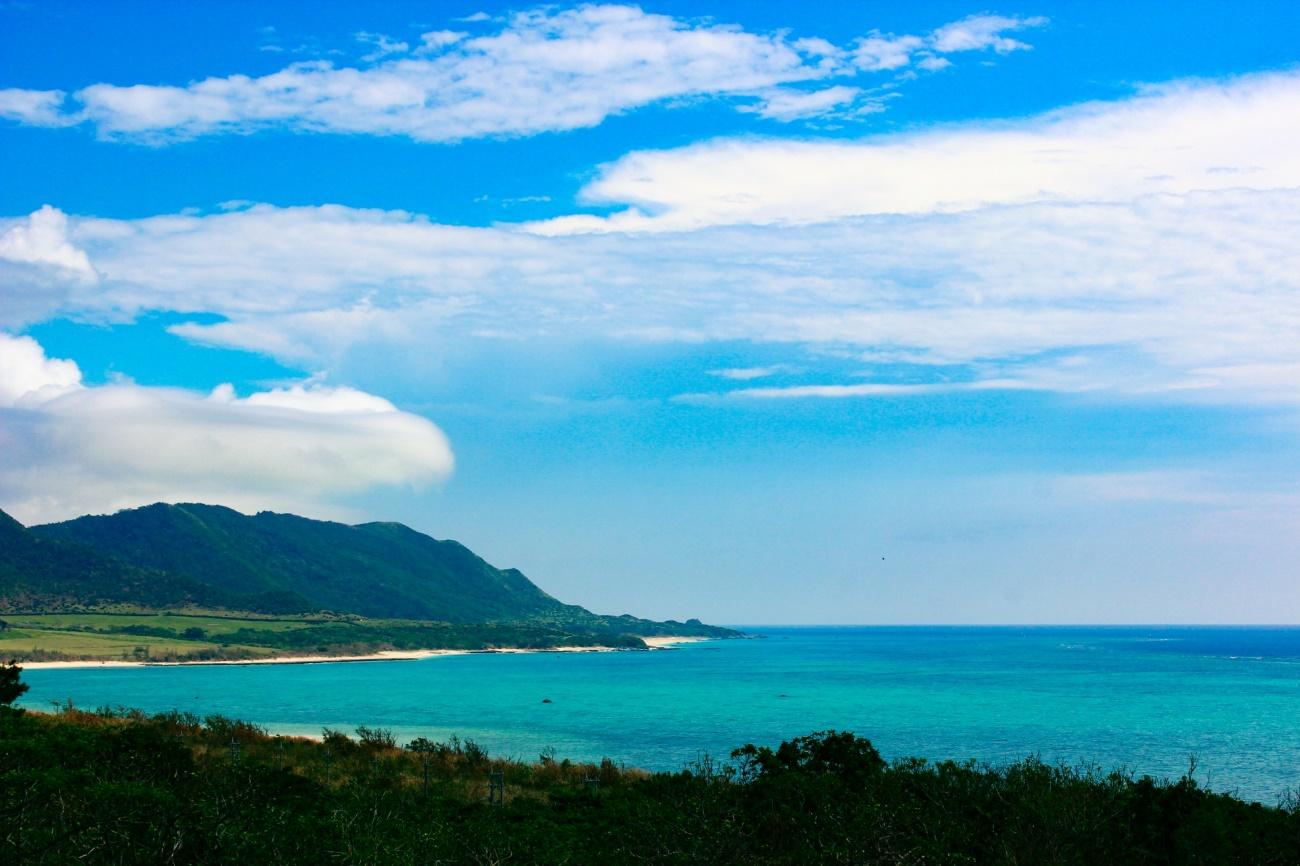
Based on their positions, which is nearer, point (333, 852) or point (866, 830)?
point (333, 852)

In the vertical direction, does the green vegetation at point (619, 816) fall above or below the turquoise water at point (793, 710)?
above

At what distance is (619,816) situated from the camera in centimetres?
3591

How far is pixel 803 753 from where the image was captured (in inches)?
1667

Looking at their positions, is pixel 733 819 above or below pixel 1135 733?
above

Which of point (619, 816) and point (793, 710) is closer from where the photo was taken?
point (619, 816)

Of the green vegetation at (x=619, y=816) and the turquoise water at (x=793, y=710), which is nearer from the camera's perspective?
the green vegetation at (x=619, y=816)

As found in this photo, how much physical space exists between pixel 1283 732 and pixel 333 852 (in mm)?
99184

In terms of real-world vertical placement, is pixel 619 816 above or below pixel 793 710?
above

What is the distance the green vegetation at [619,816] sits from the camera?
26.3m

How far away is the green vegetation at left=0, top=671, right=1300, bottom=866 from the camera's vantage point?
86.2 ft

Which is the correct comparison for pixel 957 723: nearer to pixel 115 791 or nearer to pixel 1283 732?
pixel 1283 732

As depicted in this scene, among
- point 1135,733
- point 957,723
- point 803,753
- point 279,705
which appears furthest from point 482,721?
point 803,753

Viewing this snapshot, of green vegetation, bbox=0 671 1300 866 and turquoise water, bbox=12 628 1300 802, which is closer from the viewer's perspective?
green vegetation, bbox=0 671 1300 866

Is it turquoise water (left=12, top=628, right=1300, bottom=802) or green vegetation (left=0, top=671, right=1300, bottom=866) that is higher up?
green vegetation (left=0, top=671, right=1300, bottom=866)
